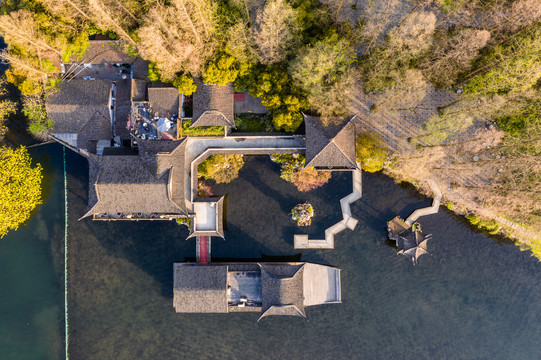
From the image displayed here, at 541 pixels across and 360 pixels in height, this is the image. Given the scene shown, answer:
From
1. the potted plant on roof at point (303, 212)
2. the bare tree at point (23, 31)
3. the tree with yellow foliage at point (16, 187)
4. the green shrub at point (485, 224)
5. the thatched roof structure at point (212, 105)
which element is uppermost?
the bare tree at point (23, 31)

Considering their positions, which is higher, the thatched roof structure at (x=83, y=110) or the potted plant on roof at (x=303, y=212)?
the thatched roof structure at (x=83, y=110)

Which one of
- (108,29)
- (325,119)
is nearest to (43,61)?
(108,29)

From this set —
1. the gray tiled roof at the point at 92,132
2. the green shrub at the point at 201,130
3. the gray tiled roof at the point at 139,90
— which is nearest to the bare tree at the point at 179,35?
the gray tiled roof at the point at 139,90

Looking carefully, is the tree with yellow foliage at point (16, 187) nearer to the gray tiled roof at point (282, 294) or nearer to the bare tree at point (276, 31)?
the gray tiled roof at point (282, 294)

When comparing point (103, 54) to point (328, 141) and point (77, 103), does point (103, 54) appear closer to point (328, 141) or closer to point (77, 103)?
point (77, 103)

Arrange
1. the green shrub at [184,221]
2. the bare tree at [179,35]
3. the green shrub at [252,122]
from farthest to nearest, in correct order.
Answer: the green shrub at [184,221] < the green shrub at [252,122] < the bare tree at [179,35]

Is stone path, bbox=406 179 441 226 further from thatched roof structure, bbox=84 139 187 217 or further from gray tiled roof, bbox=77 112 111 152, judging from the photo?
gray tiled roof, bbox=77 112 111 152
